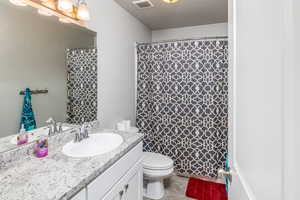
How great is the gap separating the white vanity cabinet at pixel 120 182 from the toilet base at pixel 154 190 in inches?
17.5

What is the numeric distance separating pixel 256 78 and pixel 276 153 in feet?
0.74

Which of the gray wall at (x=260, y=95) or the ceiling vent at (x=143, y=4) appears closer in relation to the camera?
the gray wall at (x=260, y=95)

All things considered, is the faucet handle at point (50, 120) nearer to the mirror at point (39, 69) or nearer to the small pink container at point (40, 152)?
the mirror at point (39, 69)

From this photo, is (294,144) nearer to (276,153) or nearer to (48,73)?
(276,153)

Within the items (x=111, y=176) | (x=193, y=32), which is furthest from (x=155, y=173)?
(x=193, y=32)

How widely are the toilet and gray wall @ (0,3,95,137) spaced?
1034mm

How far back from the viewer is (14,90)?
1.04 m

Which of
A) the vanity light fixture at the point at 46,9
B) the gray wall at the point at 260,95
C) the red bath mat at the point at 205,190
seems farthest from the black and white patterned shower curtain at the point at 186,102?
the gray wall at the point at 260,95

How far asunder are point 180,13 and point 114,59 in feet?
4.13

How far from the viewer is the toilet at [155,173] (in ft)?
5.77

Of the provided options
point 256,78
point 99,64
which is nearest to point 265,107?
point 256,78

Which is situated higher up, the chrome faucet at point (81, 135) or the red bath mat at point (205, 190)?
the chrome faucet at point (81, 135)

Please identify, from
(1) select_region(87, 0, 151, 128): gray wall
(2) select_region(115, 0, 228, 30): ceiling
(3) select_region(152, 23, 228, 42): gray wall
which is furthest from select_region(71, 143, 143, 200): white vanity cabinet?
(3) select_region(152, 23, 228, 42): gray wall

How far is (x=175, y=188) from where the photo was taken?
201cm
